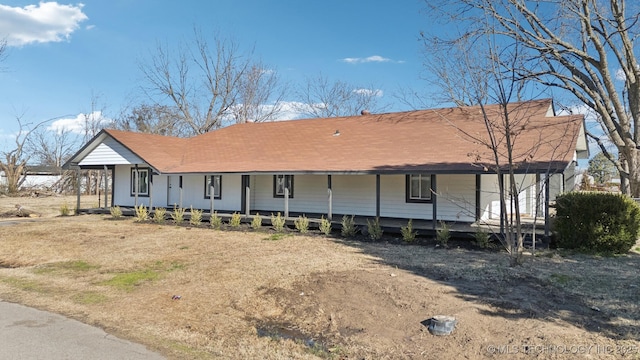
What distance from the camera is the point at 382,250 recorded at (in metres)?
11.3

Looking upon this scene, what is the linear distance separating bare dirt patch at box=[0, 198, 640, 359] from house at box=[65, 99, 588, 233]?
3435 millimetres

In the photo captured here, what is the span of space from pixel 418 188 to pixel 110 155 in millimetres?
15100

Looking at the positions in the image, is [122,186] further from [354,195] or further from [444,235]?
[444,235]

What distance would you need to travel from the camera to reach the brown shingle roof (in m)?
13.3

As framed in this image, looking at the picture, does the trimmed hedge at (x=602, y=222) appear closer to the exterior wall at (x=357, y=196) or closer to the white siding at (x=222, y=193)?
the exterior wall at (x=357, y=196)

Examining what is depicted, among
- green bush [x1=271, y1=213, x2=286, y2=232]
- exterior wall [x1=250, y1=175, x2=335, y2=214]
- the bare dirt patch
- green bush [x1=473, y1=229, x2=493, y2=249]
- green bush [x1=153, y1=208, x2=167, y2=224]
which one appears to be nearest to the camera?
the bare dirt patch

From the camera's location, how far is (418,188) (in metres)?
15.4

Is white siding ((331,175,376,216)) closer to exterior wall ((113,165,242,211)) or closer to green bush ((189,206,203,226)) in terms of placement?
exterior wall ((113,165,242,211))

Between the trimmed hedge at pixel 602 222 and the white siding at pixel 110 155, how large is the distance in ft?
57.5

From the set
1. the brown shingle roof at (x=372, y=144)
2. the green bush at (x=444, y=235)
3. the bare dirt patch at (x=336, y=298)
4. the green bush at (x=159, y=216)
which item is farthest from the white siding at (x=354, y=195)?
the green bush at (x=159, y=216)

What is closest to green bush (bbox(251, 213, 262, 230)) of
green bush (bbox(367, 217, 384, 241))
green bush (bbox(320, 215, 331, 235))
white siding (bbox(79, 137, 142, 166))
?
green bush (bbox(320, 215, 331, 235))

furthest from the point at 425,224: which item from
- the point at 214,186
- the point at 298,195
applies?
the point at 214,186

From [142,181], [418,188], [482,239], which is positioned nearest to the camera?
[482,239]

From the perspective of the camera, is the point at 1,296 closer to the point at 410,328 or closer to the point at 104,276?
the point at 104,276
